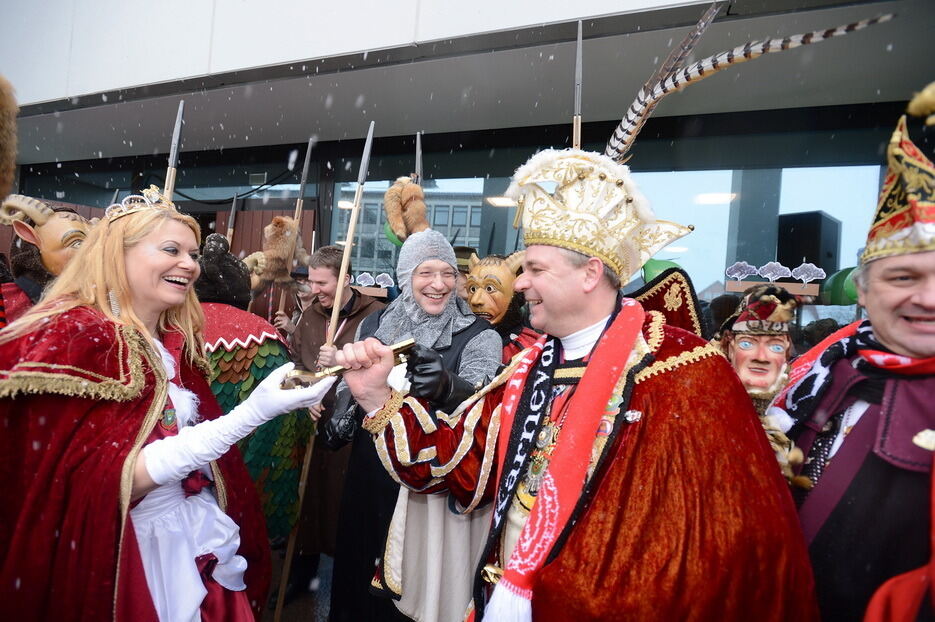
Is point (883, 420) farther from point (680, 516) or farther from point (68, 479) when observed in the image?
point (68, 479)

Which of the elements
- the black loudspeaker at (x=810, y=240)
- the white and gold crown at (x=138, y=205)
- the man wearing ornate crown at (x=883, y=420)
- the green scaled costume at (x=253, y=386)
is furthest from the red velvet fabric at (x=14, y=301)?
the black loudspeaker at (x=810, y=240)

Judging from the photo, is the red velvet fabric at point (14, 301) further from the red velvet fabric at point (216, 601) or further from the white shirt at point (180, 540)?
the red velvet fabric at point (216, 601)

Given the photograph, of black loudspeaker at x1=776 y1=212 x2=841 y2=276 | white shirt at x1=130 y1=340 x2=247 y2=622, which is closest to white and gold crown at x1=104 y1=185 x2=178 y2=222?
white shirt at x1=130 y1=340 x2=247 y2=622

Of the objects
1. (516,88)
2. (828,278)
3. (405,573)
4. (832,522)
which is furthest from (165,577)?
(828,278)

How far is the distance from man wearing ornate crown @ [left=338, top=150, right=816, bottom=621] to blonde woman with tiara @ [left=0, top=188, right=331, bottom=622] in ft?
2.08

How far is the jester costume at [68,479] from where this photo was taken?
5.32ft

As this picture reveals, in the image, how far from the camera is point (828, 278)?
4.98 m

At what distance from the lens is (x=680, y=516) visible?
1432mm

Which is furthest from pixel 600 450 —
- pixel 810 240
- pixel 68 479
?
pixel 810 240

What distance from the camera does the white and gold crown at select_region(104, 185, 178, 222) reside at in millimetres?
2010

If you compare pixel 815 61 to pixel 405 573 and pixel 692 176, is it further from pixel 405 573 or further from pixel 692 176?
pixel 405 573

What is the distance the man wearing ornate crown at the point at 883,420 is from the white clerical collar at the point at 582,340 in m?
0.65

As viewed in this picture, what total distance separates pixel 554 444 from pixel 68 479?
4.73 feet

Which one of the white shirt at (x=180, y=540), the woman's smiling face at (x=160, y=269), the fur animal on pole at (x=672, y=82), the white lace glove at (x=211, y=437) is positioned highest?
the fur animal on pole at (x=672, y=82)
